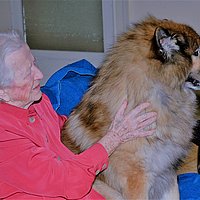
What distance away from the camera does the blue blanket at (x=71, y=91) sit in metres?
2.20

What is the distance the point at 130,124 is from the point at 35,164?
0.42 m

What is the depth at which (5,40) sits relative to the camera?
1.52 m

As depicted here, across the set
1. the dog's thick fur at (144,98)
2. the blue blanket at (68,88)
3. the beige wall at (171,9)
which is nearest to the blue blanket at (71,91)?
the blue blanket at (68,88)

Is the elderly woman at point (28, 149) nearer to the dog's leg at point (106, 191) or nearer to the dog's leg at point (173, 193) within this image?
the dog's leg at point (106, 191)

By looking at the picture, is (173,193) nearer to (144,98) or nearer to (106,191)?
(106,191)

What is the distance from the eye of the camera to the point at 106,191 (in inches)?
73.7

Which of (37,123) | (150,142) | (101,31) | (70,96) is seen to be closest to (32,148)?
(37,123)

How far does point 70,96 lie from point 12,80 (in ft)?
2.91

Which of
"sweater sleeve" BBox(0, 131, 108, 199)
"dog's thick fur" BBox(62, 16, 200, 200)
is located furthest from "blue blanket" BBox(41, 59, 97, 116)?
"sweater sleeve" BBox(0, 131, 108, 199)

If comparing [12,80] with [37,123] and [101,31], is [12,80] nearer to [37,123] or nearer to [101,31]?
[37,123]

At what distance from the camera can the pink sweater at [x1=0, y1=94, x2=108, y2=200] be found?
58.2 inches

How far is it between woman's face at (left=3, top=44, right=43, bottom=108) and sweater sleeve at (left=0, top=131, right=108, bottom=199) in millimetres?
137

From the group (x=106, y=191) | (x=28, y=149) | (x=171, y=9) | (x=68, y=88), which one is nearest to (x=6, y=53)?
(x=28, y=149)

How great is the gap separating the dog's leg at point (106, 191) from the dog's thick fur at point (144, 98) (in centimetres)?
1
